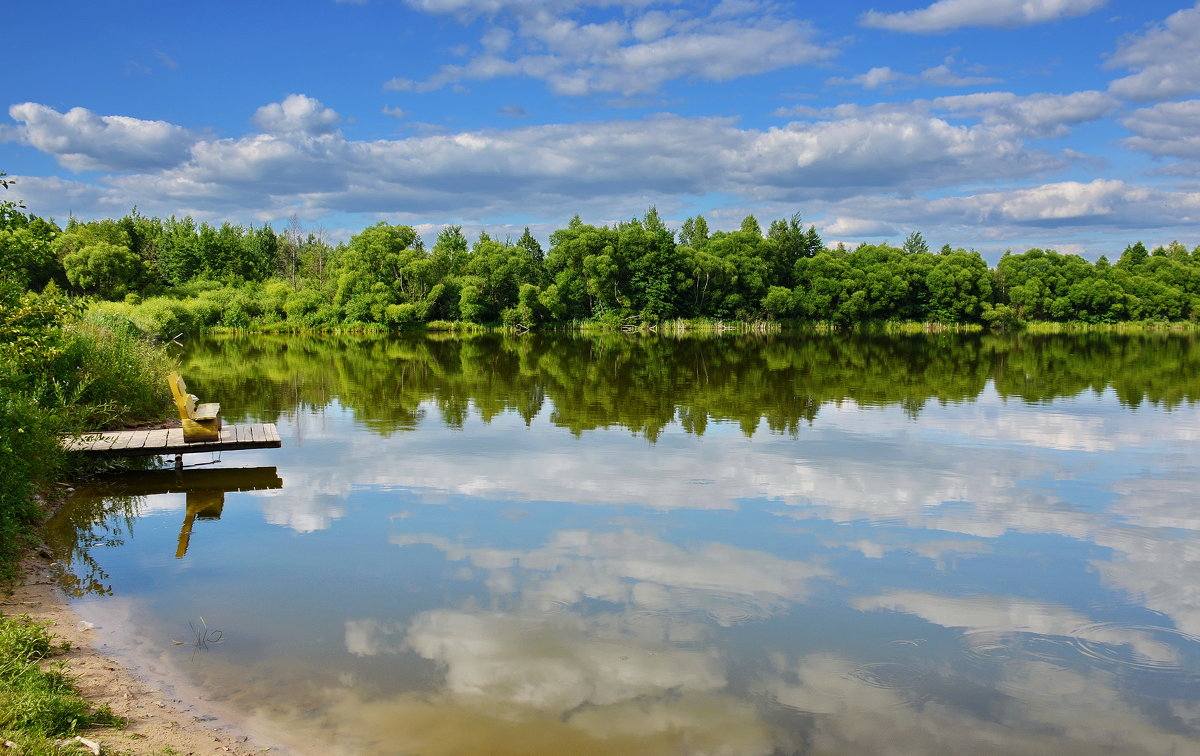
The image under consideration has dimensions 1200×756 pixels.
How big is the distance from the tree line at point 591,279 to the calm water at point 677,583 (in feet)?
171

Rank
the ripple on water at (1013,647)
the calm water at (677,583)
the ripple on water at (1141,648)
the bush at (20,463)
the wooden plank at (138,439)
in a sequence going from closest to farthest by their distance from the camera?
the calm water at (677,583) < the ripple on water at (1141,648) < the ripple on water at (1013,647) < the bush at (20,463) < the wooden plank at (138,439)

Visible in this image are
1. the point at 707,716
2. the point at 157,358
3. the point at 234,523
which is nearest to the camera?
the point at 707,716

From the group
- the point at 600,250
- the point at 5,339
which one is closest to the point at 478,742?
the point at 5,339

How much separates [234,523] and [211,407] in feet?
14.9

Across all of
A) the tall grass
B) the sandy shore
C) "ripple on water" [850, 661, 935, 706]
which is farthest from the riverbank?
"ripple on water" [850, 661, 935, 706]

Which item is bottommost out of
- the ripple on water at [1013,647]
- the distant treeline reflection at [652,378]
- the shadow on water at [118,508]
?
the ripple on water at [1013,647]

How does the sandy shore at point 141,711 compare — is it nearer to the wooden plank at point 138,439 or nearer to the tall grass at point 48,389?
the tall grass at point 48,389

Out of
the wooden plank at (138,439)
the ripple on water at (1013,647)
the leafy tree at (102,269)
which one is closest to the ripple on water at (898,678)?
the ripple on water at (1013,647)

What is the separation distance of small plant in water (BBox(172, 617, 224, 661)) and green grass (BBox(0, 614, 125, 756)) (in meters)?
1.13

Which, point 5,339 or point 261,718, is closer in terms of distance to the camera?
point 261,718

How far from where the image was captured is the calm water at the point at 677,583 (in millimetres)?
6797

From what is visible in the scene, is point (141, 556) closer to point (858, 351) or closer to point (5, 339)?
point (5, 339)

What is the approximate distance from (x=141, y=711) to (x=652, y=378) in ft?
89.4

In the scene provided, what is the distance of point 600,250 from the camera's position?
263ft
